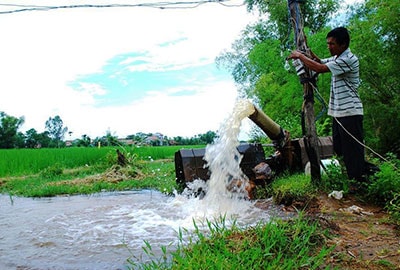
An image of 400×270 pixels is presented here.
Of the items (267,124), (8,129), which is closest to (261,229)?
(267,124)

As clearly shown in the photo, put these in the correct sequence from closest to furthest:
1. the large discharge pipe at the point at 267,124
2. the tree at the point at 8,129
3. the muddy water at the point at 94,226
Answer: the muddy water at the point at 94,226
the large discharge pipe at the point at 267,124
the tree at the point at 8,129

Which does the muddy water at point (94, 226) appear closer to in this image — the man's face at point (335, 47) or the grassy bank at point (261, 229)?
the grassy bank at point (261, 229)

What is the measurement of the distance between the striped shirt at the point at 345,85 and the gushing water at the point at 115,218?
3.79ft

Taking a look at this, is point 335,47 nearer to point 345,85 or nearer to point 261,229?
point 345,85

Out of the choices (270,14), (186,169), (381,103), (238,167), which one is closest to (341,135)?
(238,167)

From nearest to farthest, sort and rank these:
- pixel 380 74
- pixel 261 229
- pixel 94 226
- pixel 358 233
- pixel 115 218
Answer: pixel 261 229
pixel 358 233
pixel 94 226
pixel 115 218
pixel 380 74

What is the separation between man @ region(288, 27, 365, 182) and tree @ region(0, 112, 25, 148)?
108 ft

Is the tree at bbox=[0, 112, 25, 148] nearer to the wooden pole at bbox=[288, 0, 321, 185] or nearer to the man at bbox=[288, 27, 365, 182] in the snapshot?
the wooden pole at bbox=[288, 0, 321, 185]

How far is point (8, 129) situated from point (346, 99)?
34136 millimetres

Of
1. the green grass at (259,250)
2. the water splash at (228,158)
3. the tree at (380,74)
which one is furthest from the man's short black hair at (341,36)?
the tree at (380,74)

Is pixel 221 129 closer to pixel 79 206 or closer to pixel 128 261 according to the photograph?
pixel 79 206

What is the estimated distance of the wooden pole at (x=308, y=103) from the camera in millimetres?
4832

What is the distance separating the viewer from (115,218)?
15.1 ft

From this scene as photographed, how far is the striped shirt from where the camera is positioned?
436cm
